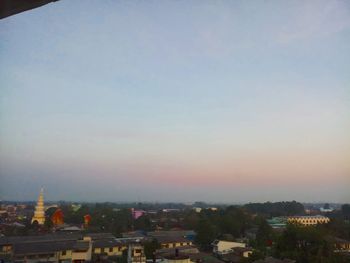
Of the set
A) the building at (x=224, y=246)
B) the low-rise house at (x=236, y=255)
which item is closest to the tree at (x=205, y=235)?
the building at (x=224, y=246)

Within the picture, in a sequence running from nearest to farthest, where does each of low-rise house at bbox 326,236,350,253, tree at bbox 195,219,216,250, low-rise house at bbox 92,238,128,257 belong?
1. low-rise house at bbox 326,236,350,253
2. low-rise house at bbox 92,238,128,257
3. tree at bbox 195,219,216,250

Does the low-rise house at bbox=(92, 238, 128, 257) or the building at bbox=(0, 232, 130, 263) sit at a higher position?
the building at bbox=(0, 232, 130, 263)

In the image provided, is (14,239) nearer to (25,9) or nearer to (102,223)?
(25,9)

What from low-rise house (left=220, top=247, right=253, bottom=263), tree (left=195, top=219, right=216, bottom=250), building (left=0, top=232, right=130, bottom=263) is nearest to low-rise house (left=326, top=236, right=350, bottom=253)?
building (left=0, top=232, right=130, bottom=263)

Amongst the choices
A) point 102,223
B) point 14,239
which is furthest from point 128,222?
point 14,239

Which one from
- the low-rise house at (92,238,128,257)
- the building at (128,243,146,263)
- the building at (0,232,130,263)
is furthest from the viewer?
the low-rise house at (92,238,128,257)

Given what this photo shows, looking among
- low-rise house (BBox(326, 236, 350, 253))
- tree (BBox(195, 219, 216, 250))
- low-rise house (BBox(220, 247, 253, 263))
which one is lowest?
low-rise house (BBox(220, 247, 253, 263))

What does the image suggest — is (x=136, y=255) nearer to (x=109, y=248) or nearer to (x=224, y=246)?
(x=109, y=248)

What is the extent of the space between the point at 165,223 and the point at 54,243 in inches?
238

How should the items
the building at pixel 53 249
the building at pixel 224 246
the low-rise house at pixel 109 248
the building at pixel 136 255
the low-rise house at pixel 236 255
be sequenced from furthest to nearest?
the building at pixel 224 246, the low-rise house at pixel 236 255, the low-rise house at pixel 109 248, the building at pixel 136 255, the building at pixel 53 249

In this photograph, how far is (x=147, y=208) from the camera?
447 inches

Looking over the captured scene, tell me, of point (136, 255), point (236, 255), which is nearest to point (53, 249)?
point (136, 255)

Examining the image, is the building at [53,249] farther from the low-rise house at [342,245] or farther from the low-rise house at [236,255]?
the low-rise house at [236,255]

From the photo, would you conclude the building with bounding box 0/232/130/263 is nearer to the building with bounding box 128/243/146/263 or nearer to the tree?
the building with bounding box 128/243/146/263
